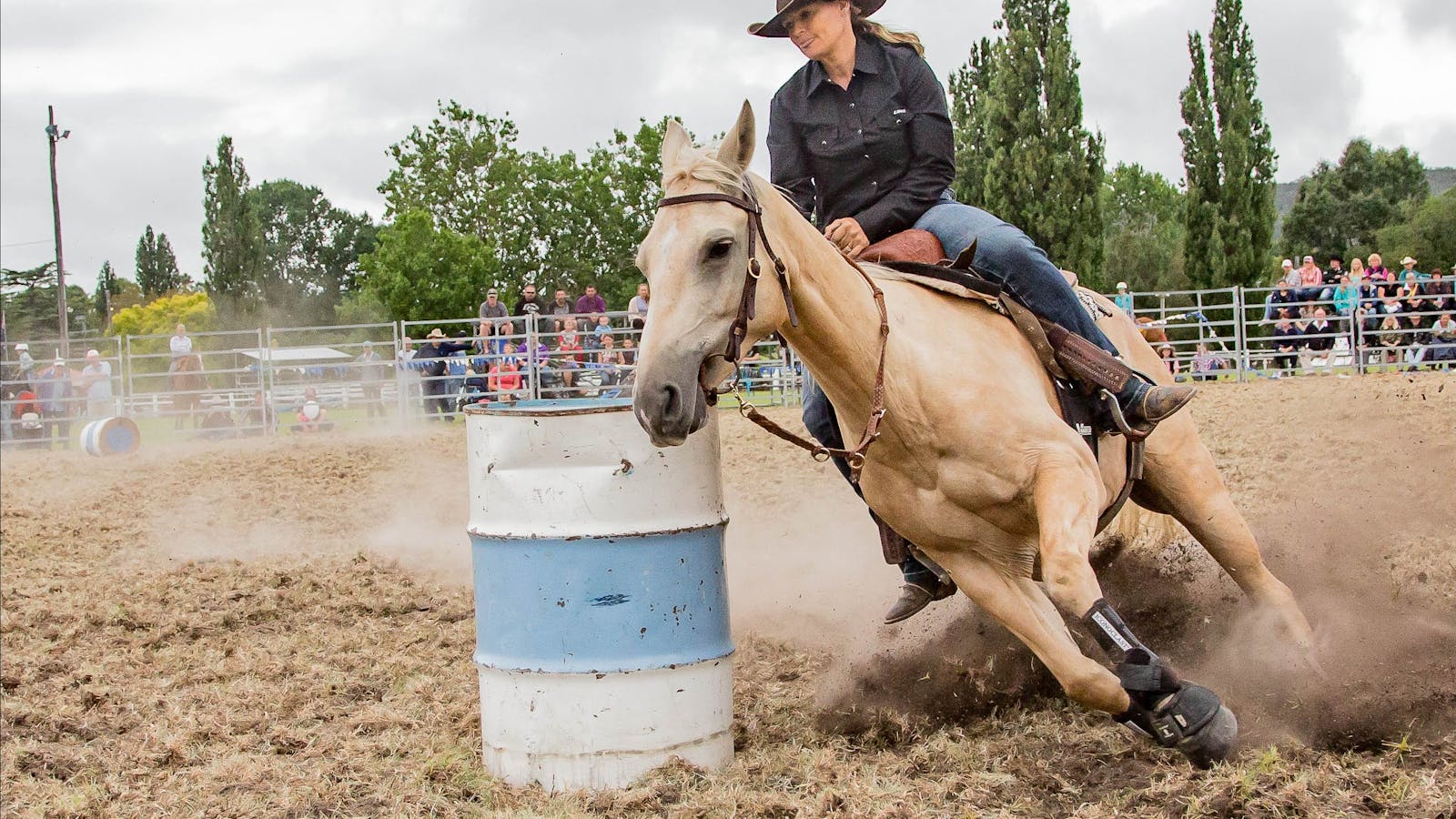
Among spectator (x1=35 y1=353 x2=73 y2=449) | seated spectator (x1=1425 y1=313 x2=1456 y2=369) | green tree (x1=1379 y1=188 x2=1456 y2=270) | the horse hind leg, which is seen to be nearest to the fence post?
seated spectator (x1=1425 y1=313 x2=1456 y2=369)

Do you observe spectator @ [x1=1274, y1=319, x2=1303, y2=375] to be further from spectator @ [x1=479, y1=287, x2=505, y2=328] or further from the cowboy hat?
the cowboy hat

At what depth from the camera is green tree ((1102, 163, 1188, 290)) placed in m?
55.3

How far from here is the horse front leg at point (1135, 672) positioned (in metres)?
3.41

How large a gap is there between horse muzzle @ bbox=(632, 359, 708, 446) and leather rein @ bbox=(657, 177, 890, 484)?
80 mm

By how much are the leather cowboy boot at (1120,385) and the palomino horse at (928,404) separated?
5.2 inches

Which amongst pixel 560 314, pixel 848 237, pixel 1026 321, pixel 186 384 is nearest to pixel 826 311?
pixel 848 237

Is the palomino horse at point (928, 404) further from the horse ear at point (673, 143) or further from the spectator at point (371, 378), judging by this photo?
the spectator at point (371, 378)

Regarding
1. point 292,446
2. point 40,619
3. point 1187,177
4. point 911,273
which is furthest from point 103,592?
point 1187,177

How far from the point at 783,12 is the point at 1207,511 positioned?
2312mm

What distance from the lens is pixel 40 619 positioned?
283 inches

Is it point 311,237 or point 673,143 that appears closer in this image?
point 673,143

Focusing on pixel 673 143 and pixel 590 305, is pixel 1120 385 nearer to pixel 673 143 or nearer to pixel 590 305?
pixel 673 143

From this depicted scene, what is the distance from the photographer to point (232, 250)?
71.5m

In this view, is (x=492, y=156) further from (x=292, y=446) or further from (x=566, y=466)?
(x=566, y=466)
